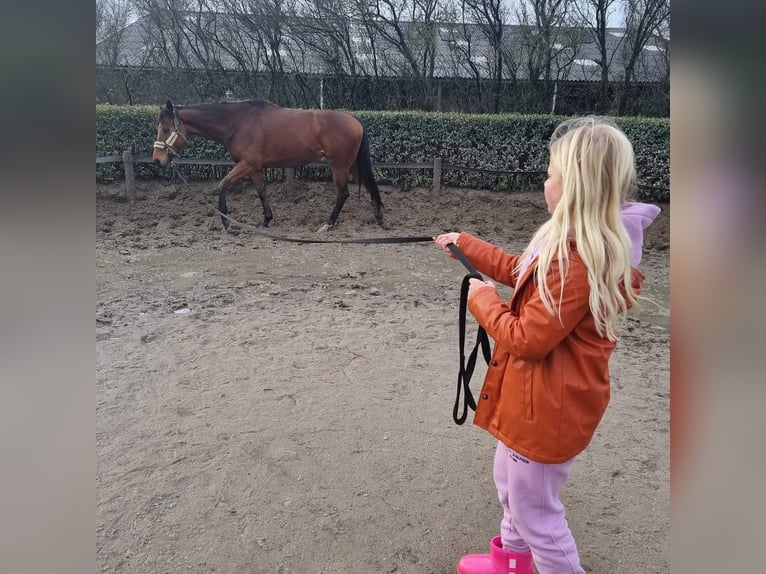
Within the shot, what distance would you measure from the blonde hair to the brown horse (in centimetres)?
705

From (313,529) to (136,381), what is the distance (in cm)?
191

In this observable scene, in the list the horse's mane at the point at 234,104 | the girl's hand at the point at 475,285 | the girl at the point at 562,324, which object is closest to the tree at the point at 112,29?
the horse's mane at the point at 234,104

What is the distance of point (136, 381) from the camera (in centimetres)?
365

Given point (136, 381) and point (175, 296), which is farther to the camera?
point (175, 296)

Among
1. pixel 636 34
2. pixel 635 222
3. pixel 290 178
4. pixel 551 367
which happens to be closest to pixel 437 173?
pixel 290 178

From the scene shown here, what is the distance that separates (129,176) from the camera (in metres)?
9.54

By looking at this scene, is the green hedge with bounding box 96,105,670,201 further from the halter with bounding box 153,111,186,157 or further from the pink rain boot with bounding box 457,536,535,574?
the pink rain boot with bounding box 457,536,535,574

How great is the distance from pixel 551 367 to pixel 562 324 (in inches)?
5.3

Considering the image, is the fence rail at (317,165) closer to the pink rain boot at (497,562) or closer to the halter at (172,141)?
the halter at (172,141)

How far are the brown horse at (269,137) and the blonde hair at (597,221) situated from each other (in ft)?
23.1
